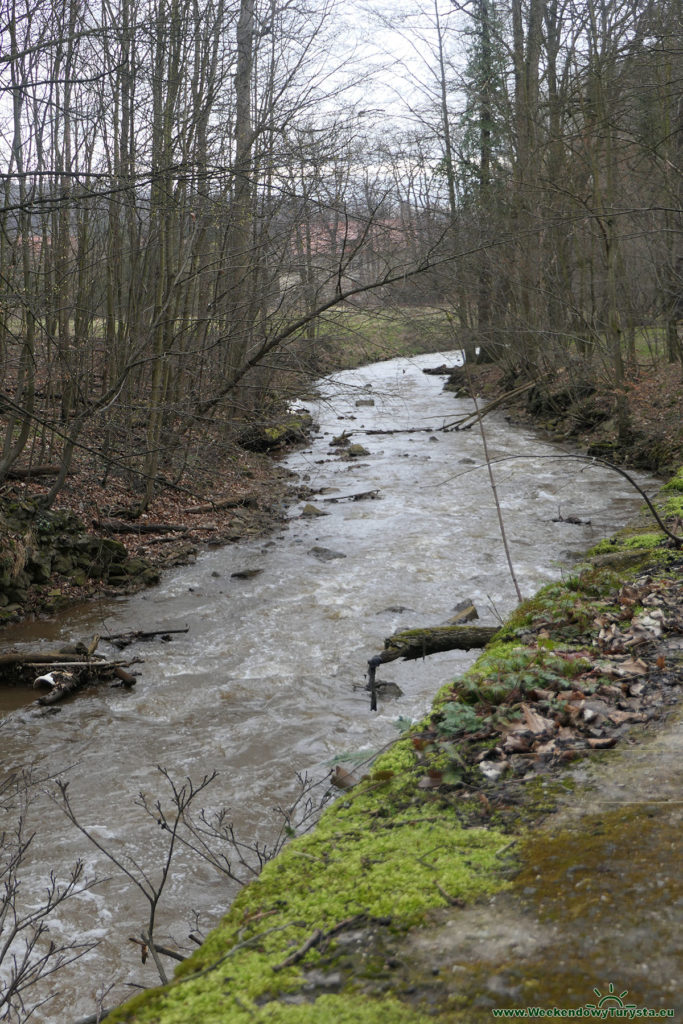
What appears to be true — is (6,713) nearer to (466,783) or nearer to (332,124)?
(466,783)

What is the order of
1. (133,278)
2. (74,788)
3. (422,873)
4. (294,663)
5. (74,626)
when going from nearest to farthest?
1. (422,873)
2. (74,788)
3. (294,663)
4. (74,626)
5. (133,278)

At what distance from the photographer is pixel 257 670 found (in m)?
7.62

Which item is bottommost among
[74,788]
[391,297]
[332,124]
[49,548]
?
[74,788]

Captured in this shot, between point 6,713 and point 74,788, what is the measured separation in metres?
1.54

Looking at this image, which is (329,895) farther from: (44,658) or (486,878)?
(44,658)

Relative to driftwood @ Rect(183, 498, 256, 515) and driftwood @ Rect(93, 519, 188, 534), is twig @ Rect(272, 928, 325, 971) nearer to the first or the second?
driftwood @ Rect(93, 519, 188, 534)

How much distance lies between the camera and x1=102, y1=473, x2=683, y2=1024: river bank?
2.08 metres

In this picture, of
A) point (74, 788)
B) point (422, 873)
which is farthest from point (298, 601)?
point (422, 873)

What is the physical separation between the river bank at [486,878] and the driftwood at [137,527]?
25.8 feet

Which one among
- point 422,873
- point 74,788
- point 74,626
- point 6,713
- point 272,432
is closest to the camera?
point 422,873

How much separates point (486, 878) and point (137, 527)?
9564 mm

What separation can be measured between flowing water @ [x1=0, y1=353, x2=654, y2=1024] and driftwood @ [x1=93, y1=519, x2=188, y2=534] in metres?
0.82

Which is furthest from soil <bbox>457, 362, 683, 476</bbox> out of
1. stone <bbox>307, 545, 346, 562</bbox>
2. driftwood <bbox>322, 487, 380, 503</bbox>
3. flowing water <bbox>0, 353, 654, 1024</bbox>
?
stone <bbox>307, 545, 346, 562</bbox>

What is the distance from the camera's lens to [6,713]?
6.74 meters
